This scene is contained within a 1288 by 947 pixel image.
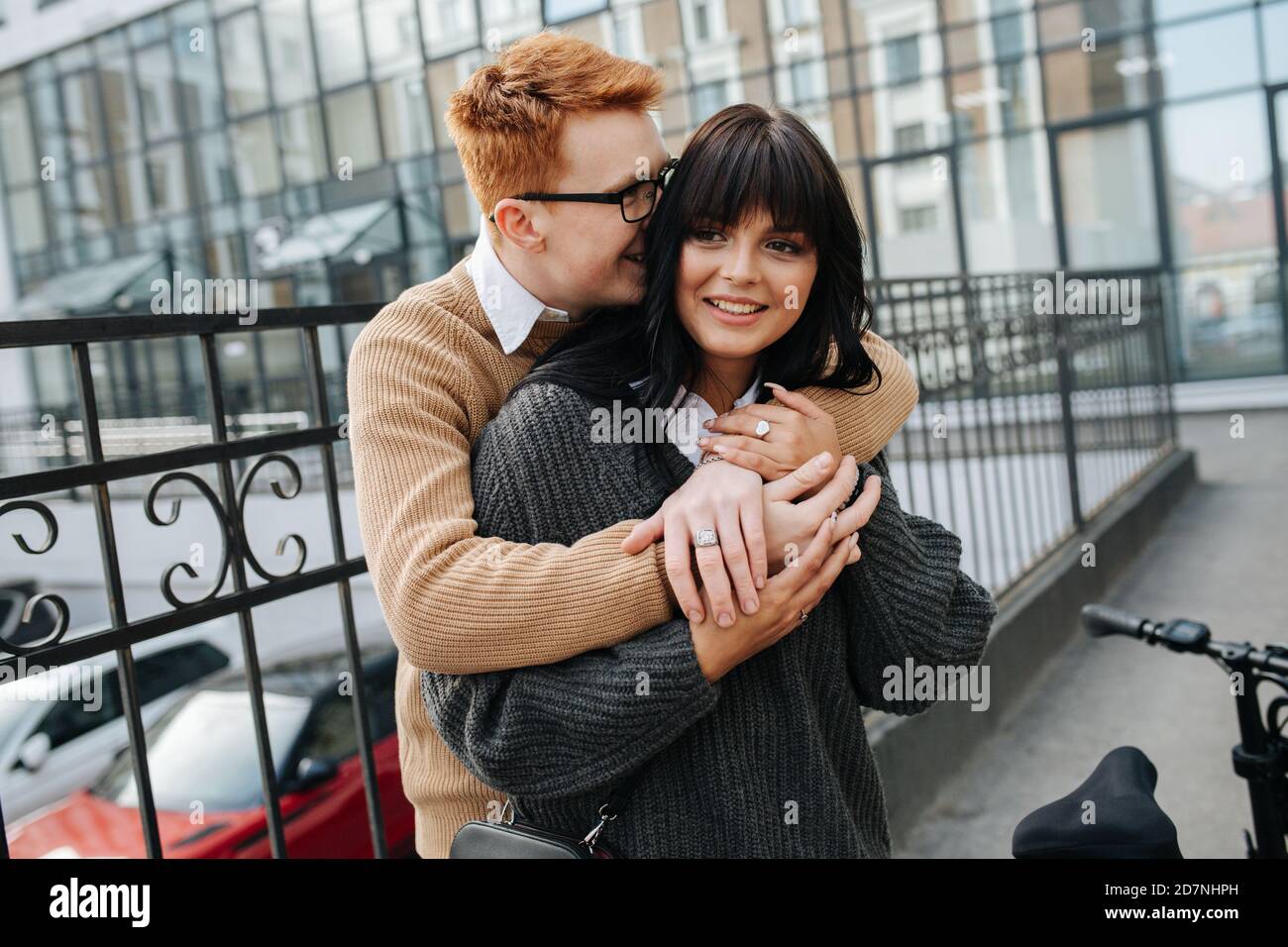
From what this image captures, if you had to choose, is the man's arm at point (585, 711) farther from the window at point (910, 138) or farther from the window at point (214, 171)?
the window at point (214, 171)

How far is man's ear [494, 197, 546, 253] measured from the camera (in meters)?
1.42

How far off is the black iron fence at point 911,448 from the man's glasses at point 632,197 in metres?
0.73

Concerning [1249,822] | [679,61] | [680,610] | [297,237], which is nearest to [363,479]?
[680,610]

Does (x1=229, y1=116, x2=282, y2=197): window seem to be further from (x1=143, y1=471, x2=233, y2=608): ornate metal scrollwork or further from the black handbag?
the black handbag

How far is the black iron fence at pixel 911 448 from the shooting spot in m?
1.78

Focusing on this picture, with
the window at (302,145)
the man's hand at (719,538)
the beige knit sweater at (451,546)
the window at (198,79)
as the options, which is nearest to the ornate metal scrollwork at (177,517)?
the beige knit sweater at (451,546)

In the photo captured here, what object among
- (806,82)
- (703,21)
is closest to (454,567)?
(806,82)

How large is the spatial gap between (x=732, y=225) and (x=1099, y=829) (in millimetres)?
816

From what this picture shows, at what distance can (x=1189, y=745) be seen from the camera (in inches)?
160

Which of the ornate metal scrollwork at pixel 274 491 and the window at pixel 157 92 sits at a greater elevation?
the window at pixel 157 92

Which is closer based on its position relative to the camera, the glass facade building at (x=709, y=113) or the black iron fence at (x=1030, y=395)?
the black iron fence at (x=1030, y=395)

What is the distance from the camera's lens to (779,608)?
4.01 feet
